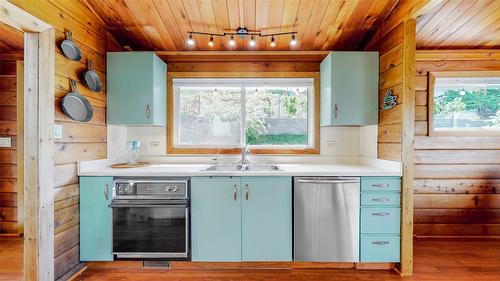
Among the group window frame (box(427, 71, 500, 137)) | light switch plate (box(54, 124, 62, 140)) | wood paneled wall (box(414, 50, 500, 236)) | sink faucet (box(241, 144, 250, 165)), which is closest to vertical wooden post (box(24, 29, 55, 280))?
light switch plate (box(54, 124, 62, 140))

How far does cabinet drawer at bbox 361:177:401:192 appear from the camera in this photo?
231 cm

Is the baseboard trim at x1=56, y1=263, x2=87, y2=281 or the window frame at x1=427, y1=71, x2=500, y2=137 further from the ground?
the window frame at x1=427, y1=71, x2=500, y2=137

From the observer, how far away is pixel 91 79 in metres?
2.39

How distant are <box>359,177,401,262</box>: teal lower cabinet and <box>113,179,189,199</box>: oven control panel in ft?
5.31

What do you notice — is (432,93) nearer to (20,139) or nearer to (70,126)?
(70,126)

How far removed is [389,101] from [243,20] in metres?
1.61

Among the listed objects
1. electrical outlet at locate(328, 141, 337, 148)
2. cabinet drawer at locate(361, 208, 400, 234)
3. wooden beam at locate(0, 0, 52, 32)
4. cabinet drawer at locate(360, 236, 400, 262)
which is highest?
wooden beam at locate(0, 0, 52, 32)

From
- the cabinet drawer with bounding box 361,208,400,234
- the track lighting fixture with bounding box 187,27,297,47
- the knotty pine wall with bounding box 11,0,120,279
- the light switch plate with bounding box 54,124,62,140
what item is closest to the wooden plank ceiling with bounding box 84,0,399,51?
the track lighting fixture with bounding box 187,27,297,47

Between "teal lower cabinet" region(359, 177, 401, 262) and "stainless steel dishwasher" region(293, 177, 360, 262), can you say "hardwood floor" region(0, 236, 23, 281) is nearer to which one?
"stainless steel dishwasher" region(293, 177, 360, 262)

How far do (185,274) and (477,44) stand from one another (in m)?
3.89

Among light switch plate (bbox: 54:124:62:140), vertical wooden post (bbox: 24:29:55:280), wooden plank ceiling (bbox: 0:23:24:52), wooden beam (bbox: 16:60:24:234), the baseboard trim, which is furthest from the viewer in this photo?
wooden beam (bbox: 16:60:24:234)

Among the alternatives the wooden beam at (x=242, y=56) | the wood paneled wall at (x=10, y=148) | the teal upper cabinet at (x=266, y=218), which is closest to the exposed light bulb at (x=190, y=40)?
the wooden beam at (x=242, y=56)

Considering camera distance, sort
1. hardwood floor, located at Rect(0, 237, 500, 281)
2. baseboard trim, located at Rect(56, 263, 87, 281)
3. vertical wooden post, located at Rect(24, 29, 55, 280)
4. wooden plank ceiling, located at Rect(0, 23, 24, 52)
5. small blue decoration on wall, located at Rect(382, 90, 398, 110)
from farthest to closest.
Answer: wooden plank ceiling, located at Rect(0, 23, 24, 52), small blue decoration on wall, located at Rect(382, 90, 398, 110), hardwood floor, located at Rect(0, 237, 500, 281), baseboard trim, located at Rect(56, 263, 87, 281), vertical wooden post, located at Rect(24, 29, 55, 280)

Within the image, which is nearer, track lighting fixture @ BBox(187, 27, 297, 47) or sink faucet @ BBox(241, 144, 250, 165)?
track lighting fixture @ BBox(187, 27, 297, 47)
